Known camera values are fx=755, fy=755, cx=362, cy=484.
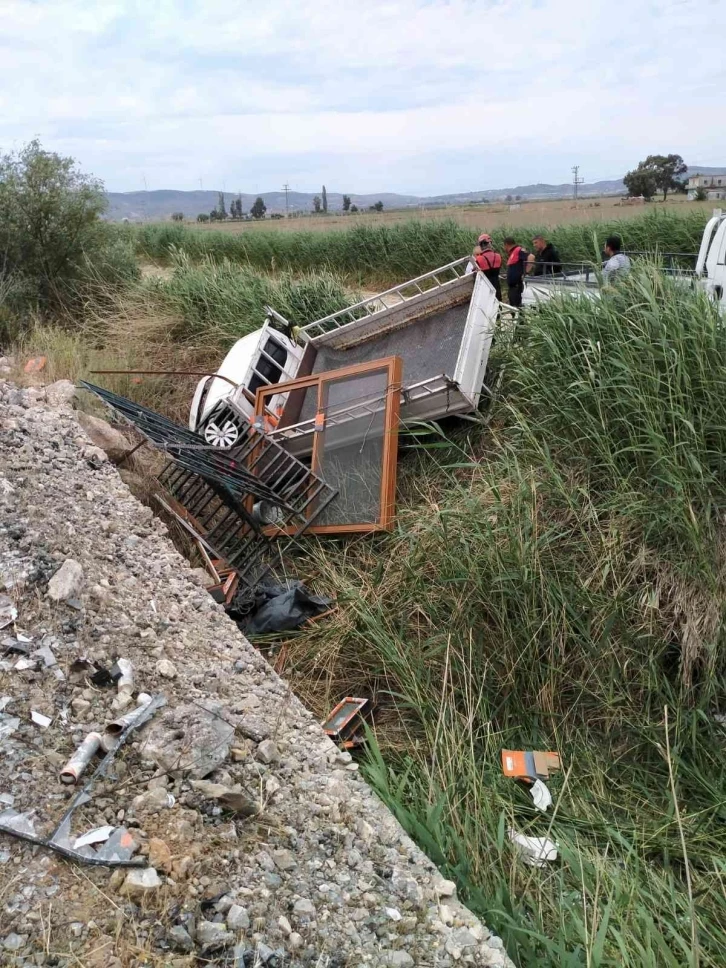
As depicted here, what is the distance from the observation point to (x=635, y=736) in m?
3.44

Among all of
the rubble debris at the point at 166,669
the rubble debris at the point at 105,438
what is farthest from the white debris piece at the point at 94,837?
the rubble debris at the point at 105,438

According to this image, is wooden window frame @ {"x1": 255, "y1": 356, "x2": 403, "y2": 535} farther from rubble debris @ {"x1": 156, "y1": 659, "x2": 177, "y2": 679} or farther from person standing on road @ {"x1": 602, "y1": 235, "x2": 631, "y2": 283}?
rubble debris @ {"x1": 156, "y1": 659, "x2": 177, "y2": 679}

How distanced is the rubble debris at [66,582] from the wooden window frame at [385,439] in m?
2.15

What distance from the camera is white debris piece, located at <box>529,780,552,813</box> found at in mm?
3049

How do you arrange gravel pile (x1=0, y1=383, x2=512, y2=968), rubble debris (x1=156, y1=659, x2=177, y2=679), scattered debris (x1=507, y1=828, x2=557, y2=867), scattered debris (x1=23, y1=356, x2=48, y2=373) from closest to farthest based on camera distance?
gravel pile (x1=0, y1=383, x2=512, y2=968), scattered debris (x1=507, y1=828, x2=557, y2=867), rubble debris (x1=156, y1=659, x2=177, y2=679), scattered debris (x1=23, y1=356, x2=48, y2=373)

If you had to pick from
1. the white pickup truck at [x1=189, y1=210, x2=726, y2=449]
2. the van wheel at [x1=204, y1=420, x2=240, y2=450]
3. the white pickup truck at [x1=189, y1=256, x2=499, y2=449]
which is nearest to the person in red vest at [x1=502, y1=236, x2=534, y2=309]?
the white pickup truck at [x1=189, y1=210, x2=726, y2=449]

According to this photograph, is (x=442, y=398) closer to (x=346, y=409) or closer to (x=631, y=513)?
(x=346, y=409)

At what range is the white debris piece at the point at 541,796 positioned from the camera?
305 cm

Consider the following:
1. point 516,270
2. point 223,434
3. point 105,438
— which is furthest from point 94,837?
point 516,270

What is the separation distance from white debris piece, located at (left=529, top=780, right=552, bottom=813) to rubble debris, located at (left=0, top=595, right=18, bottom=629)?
2210 millimetres

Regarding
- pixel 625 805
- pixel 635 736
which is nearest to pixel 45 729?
pixel 625 805

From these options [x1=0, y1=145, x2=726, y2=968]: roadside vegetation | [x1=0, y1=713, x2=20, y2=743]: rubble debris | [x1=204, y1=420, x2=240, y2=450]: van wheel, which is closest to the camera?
[x1=0, y1=713, x2=20, y2=743]: rubble debris

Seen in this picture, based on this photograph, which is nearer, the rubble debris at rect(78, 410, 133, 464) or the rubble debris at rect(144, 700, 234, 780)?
the rubble debris at rect(144, 700, 234, 780)

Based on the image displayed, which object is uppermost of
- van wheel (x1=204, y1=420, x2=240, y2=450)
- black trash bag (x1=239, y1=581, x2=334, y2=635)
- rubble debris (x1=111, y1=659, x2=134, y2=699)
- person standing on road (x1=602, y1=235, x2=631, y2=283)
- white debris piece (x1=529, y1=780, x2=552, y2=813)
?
person standing on road (x1=602, y1=235, x2=631, y2=283)
